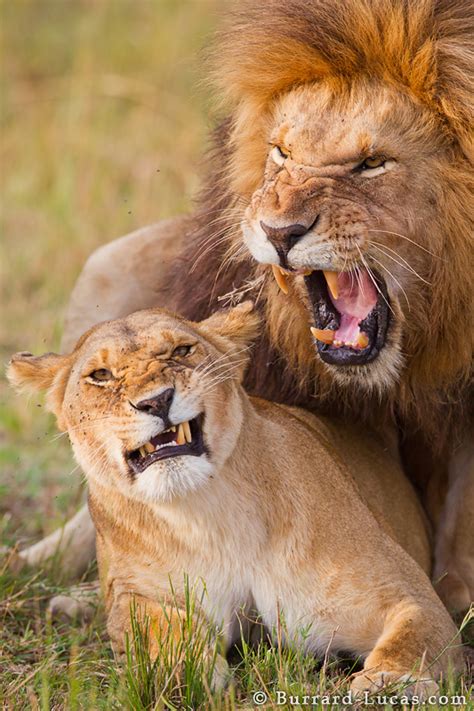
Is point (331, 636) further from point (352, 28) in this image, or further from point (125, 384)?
point (352, 28)

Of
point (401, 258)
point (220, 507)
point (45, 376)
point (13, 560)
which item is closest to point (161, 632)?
point (220, 507)

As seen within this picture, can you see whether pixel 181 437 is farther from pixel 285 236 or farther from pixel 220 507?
pixel 285 236

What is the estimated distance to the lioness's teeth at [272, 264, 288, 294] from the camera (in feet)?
11.1

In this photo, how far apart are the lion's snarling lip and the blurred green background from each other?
1.61m

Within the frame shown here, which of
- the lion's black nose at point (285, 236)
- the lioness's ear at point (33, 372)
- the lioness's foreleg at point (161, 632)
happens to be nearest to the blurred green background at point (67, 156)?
the lioness's ear at point (33, 372)

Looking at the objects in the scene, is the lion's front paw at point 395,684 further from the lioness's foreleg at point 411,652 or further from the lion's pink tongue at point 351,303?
the lion's pink tongue at point 351,303

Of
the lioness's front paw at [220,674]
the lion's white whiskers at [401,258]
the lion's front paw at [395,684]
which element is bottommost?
the lioness's front paw at [220,674]

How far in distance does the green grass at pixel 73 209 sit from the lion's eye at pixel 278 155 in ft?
1.89

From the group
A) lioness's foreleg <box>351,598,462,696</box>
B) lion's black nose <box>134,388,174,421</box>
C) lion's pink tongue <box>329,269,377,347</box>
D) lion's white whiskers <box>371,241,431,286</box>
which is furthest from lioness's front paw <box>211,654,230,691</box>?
lion's white whiskers <box>371,241,431,286</box>

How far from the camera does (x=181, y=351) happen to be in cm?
319

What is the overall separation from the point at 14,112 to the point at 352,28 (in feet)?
19.7

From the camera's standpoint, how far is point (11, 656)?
3.45 metres

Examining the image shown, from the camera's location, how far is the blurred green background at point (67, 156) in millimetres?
5391

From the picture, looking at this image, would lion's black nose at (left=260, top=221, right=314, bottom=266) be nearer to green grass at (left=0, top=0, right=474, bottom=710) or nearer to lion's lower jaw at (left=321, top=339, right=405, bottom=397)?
lion's lower jaw at (left=321, top=339, right=405, bottom=397)
